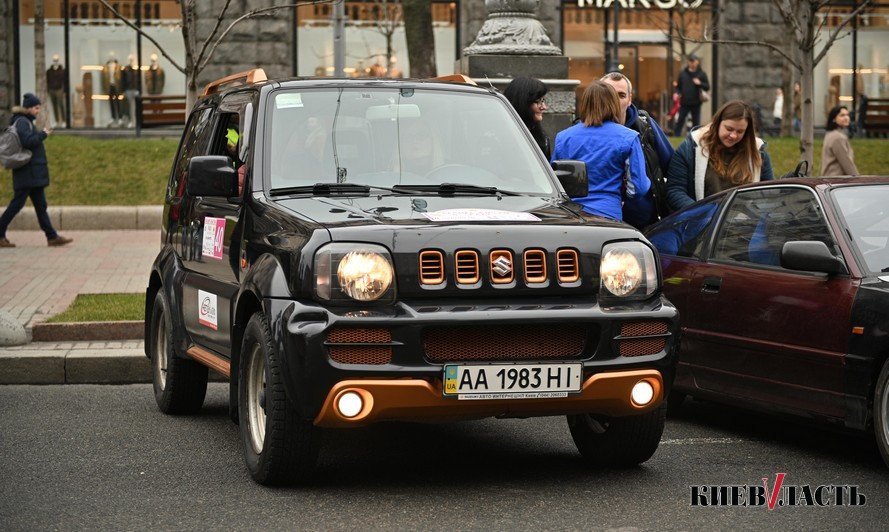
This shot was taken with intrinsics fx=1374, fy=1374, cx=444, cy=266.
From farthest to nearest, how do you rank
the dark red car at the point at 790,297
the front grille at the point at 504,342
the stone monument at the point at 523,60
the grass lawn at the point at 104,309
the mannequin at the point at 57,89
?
the mannequin at the point at 57,89
the stone monument at the point at 523,60
the grass lawn at the point at 104,309
the dark red car at the point at 790,297
the front grille at the point at 504,342

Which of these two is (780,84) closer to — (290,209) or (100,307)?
(100,307)

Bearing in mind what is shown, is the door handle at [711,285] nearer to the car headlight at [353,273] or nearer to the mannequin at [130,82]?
the car headlight at [353,273]

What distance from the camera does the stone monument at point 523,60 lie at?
13789 mm

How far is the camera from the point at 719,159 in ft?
28.9

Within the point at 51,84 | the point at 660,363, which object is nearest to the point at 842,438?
the point at 660,363

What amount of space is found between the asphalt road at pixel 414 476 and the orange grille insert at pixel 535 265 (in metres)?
0.91

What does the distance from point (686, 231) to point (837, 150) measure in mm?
6808

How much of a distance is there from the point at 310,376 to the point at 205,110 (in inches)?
118

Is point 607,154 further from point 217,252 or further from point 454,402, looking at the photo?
point 454,402

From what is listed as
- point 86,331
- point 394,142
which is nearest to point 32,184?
point 86,331

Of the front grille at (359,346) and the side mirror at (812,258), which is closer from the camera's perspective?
the front grille at (359,346)

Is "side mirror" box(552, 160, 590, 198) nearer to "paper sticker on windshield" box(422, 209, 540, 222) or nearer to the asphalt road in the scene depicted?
"paper sticker on windshield" box(422, 209, 540, 222)

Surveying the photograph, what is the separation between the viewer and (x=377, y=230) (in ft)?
17.9

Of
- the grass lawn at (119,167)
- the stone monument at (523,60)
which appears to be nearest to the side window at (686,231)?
the stone monument at (523,60)
